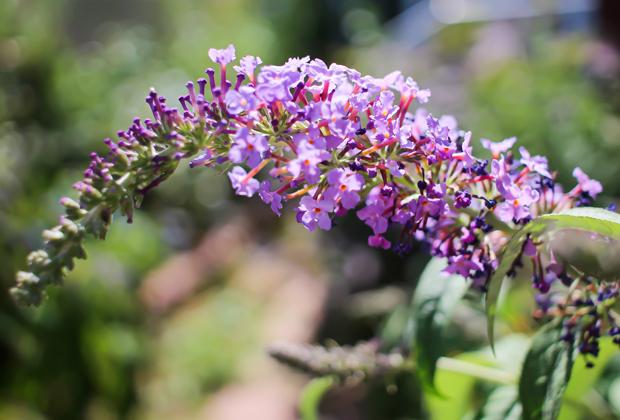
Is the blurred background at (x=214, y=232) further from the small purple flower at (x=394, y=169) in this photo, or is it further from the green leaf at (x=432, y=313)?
the small purple flower at (x=394, y=169)

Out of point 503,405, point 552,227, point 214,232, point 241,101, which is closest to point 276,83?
point 241,101

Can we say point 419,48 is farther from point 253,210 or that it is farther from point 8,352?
point 8,352

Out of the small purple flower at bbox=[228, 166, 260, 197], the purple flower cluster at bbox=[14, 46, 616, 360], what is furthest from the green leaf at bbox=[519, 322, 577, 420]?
the small purple flower at bbox=[228, 166, 260, 197]

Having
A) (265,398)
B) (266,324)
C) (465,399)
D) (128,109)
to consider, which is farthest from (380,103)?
(128,109)

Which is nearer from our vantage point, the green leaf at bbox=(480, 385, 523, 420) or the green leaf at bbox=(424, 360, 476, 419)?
the green leaf at bbox=(480, 385, 523, 420)

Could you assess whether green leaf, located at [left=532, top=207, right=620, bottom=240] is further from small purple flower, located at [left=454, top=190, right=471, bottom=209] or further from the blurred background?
the blurred background
